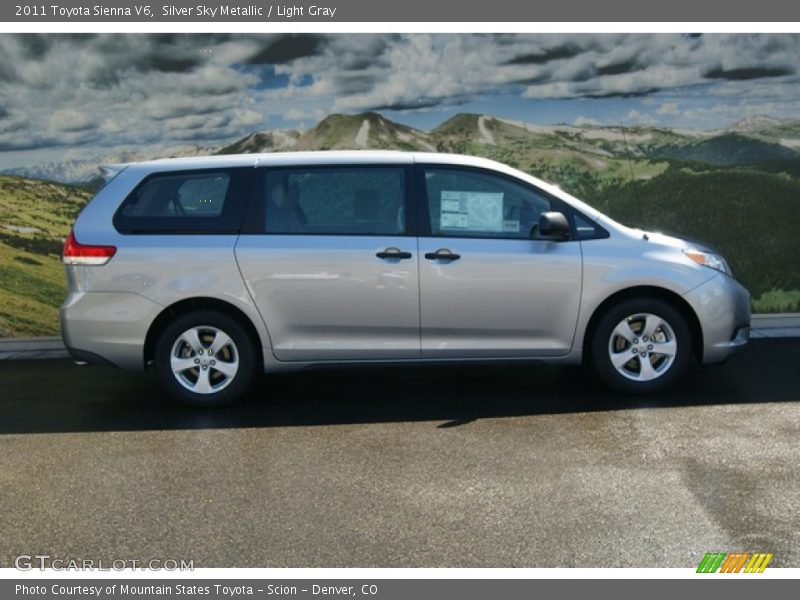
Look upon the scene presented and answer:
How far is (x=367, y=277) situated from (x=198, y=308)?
113cm

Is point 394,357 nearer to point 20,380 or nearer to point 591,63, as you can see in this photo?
point 20,380

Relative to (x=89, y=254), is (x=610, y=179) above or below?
above

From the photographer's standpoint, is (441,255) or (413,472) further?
(441,255)

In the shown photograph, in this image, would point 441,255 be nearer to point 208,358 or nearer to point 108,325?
point 208,358

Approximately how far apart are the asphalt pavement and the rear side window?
1232 mm

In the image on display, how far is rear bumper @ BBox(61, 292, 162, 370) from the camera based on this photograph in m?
6.02

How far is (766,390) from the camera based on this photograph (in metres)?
6.38

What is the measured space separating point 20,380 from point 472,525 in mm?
4657

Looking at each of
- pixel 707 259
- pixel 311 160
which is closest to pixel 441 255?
pixel 311 160

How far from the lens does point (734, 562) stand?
3.78m

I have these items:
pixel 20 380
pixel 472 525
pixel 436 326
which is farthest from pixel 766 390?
pixel 20 380

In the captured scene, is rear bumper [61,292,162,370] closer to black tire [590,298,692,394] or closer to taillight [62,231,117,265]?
taillight [62,231,117,265]

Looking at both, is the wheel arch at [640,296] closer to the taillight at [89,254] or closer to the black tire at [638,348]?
the black tire at [638,348]

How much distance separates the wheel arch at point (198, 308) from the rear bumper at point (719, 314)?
2847mm
